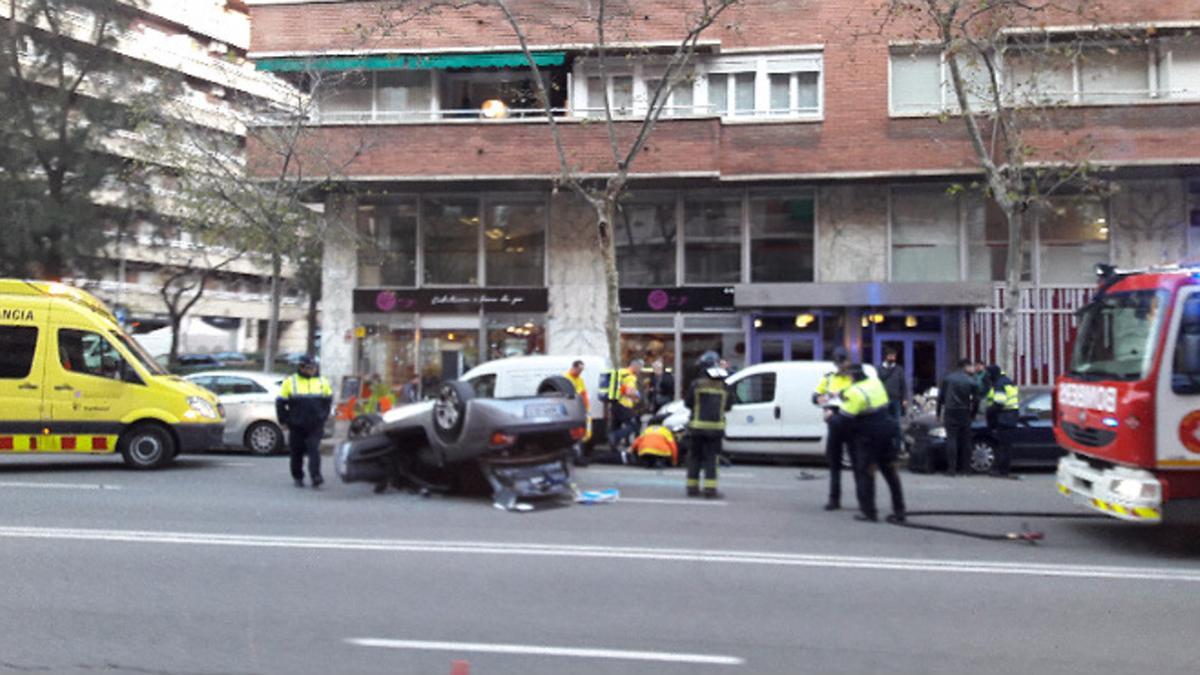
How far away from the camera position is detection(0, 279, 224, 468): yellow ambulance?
12266mm

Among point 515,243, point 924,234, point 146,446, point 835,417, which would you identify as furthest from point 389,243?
point 835,417

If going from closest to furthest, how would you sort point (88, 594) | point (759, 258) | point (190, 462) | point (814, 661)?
point (814, 661) < point (88, 594) < point (190, 462) < point (759, 258)

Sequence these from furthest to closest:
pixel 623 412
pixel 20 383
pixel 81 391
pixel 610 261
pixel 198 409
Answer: pixel 610 261
pixel 623 412
pixel 198 409
pixel 81 391
pixel 20 383

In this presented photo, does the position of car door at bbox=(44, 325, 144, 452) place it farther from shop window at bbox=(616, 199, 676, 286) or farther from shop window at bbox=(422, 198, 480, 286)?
shop window at bbox=(616, 199, 676, 286)

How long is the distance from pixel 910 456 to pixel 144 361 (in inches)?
431

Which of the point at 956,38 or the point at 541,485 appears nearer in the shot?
the point at 541,485

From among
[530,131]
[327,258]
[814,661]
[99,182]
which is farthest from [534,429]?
[99,182]

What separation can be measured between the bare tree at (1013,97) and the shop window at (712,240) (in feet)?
16.8

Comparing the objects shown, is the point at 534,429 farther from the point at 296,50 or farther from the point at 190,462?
the point at 296,50

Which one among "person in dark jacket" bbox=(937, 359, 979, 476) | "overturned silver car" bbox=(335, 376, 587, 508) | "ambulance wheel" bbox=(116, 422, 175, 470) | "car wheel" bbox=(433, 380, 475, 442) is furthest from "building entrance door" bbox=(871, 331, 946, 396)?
"ambulance wheel" bbox=(116, 422, 175, 470)

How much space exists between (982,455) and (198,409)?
1114cm

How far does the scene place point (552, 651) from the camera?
525 centimetres

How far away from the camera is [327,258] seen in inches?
884

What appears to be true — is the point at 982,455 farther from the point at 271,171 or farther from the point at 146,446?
the point at 271,171
